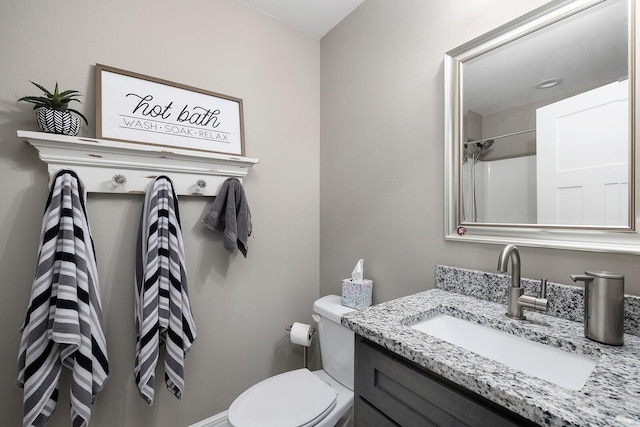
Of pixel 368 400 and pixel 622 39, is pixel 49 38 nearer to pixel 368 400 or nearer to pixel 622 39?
pixel 368 400

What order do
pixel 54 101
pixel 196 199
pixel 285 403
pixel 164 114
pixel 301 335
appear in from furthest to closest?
pixel 301 335, pixel 196 199, pixel 164 114, pixel 285 403, pixel 54 101

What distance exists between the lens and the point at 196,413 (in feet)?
4.78

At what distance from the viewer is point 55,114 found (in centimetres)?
105

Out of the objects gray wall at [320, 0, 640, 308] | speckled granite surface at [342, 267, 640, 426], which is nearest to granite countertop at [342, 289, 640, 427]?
speckled granite surface at [342, 267, 640, 426]

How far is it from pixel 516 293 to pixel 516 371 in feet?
1.23

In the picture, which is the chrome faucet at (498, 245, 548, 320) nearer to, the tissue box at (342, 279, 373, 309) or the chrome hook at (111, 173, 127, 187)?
the tissue box at (342, 279, 373, 309)

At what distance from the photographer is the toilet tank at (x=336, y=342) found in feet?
4.33

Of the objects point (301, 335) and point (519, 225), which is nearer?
point (519, 225)

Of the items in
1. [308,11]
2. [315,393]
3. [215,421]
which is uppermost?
[308,11]

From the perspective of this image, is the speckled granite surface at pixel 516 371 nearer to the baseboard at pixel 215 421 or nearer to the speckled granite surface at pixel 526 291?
the speckled granite surface at pixel 526 291

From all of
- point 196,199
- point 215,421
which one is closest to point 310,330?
point 215,421

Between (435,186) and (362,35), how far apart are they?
1.00 meters

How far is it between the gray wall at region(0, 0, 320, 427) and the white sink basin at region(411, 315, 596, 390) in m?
1.06

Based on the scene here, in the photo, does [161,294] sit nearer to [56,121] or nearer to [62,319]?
[62,319]
